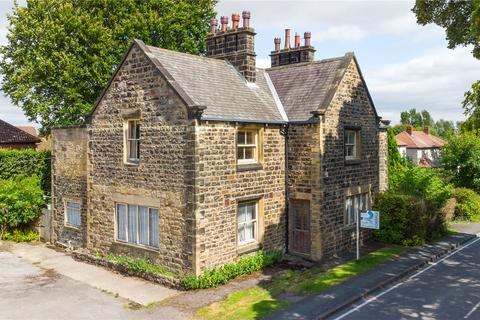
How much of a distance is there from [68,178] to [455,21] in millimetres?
19255

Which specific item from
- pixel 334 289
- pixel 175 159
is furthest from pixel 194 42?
pixel 334 289

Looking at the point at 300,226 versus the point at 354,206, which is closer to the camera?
the point at 300,226

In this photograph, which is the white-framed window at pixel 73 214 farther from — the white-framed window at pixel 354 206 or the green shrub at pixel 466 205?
the green shrub at pixel 466 205

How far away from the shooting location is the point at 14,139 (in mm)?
39156

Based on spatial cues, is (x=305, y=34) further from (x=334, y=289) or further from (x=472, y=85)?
(x=334, y=289)

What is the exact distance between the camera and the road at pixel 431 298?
492 inches

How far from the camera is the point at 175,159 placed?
49.7ft

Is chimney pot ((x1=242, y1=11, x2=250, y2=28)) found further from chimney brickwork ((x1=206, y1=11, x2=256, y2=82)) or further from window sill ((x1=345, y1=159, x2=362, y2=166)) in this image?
window sill ((x1=345, y1=159, x2=362, y2=166))

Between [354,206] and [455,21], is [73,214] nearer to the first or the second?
[354,206]

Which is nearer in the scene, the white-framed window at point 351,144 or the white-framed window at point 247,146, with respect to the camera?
the white-framed window at point 247,146

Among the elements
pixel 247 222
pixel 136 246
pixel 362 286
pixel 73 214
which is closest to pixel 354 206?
pixel 362 286

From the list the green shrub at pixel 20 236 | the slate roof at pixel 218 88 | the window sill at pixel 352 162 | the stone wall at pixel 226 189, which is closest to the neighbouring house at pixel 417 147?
the window sill at pixel 352 162

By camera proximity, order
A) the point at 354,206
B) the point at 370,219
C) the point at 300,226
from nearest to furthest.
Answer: the point at 370,219
the point at 300,226
the point at 354,206

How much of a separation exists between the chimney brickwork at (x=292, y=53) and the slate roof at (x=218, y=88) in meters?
4.32
